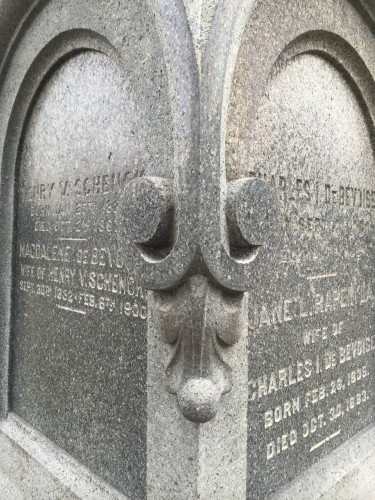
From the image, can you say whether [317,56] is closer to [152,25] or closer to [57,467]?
[152,25]

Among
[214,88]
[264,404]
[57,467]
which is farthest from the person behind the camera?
[57,467]

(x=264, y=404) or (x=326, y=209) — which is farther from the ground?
(x=326, y=209)

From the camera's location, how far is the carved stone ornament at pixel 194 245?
1406mm

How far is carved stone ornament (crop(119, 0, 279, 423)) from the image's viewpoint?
1.41 m

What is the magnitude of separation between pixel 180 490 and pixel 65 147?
72.6 inches

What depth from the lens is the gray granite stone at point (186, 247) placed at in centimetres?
148

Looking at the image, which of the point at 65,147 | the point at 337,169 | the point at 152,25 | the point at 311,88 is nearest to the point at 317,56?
the point at 311,88

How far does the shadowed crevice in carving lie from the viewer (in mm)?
1467

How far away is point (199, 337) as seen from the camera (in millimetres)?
1484

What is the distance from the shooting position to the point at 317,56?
7.61 ft

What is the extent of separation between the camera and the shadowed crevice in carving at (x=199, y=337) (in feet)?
4.81

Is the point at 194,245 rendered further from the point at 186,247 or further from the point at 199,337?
the point at 199,337

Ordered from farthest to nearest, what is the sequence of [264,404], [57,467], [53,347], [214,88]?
[53,347] < [57,467] < [264,404] < [214,88]

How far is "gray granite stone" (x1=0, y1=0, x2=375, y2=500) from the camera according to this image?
4.86 feet
